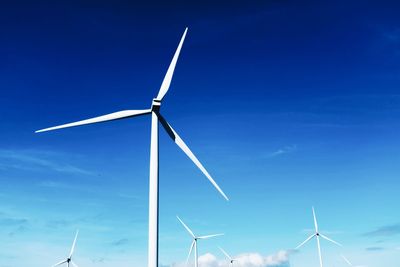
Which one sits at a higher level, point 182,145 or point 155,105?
point 155,105

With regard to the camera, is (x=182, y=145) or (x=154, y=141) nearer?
(x=154, y=141)

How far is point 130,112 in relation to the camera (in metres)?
44.5

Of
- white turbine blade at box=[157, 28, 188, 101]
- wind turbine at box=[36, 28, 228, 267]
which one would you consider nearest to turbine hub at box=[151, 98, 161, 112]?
wind turbine at box=[36, 28, 228, 267]

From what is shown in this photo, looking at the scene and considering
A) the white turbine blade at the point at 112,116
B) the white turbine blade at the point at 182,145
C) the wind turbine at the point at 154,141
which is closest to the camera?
the wind turbine at the point at 154,141

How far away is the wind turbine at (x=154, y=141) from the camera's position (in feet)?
112

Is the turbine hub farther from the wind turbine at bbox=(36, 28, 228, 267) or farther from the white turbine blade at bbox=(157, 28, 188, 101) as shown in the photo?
the white turbine blade at bbox=(157, 28, 188, 101)

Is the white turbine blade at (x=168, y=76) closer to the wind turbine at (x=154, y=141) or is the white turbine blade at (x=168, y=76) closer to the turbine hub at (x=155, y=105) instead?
the wind turbine at (x=154, y=141)

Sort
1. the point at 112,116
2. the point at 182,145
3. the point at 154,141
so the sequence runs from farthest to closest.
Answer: the point at 112,116, the point at 182,145, the point at 154,141

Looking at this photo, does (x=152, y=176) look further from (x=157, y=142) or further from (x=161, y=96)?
(x=161, y=96)

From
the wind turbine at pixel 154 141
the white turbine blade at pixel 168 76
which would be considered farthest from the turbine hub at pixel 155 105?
the white turbine blade at pixel 168 76

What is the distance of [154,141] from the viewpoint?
127ft

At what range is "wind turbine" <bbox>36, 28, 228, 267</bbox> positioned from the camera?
112 feet

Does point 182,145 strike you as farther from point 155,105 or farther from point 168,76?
point 168,76

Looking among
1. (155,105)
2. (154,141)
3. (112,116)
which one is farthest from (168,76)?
(154,141)
